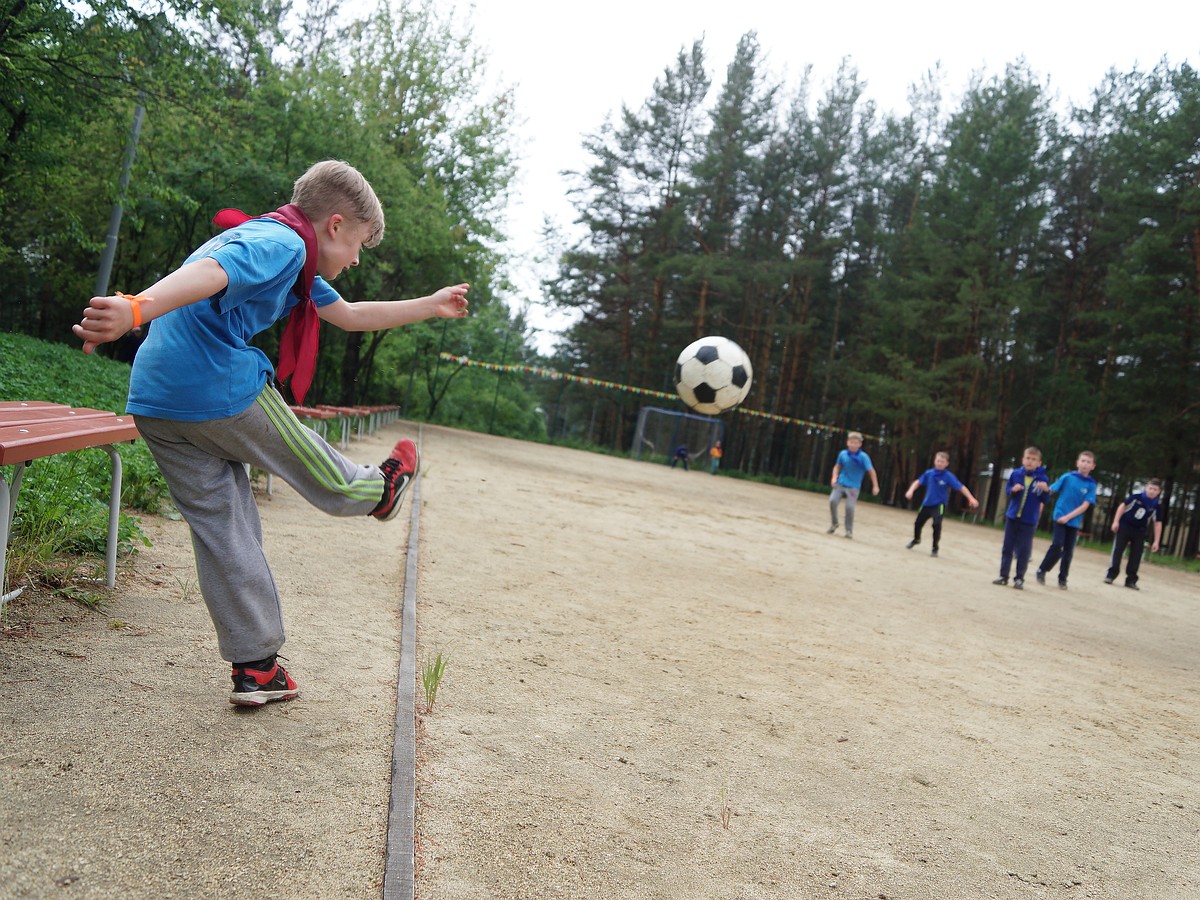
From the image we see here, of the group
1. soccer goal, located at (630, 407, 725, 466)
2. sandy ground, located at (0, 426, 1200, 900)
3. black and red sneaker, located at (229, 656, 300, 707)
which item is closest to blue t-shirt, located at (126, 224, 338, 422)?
black and red sneaker, located at (229, 656, 300, 707)


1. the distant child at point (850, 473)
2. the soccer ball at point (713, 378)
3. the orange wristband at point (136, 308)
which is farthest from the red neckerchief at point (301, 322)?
the soccer ball at point (713, 378)

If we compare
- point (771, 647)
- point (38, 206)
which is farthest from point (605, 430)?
point (771, 647)

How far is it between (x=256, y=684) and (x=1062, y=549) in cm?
1150

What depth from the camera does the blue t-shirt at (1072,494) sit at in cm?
1171

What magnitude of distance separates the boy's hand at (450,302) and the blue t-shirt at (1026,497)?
9171mm

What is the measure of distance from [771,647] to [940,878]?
8.85 ft

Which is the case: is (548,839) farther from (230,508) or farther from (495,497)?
(495,497)

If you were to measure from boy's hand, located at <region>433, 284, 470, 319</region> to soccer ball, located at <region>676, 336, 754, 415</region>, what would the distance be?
1368 centimetres

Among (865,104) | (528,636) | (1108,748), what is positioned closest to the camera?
(1108,748)

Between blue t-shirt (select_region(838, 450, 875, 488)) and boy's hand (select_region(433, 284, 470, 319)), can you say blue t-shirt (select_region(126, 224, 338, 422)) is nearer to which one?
boy's hand (select_region(433, 284, 470, 319))

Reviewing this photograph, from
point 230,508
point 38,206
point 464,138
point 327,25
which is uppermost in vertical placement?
point 327,25

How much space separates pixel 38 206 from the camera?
75.7 ft

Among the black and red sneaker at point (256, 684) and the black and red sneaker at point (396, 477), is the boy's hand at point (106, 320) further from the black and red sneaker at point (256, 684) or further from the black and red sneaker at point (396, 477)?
the black and red sneaker at point (256, 684)

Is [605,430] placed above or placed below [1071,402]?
below
